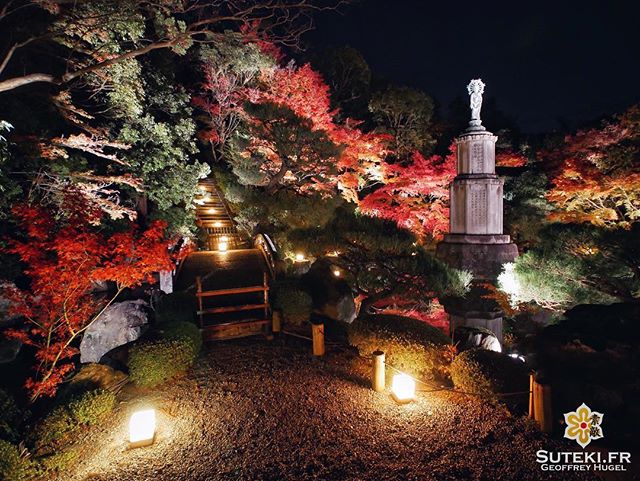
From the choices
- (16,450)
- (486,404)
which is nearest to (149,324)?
(16,450)

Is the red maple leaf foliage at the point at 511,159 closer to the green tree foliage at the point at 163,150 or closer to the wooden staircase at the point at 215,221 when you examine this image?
the wooden staircase at the point at 215,221

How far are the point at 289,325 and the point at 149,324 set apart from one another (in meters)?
3.50

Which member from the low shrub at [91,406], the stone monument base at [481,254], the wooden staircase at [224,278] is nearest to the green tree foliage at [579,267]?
the stone monument base at [481,254]

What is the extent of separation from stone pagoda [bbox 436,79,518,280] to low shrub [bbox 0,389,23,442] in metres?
12.0

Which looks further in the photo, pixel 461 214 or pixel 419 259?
pixel 461 214

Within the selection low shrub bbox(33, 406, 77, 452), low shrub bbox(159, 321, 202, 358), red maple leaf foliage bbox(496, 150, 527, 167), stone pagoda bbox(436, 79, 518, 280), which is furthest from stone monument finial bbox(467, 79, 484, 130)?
low shrub bbox(33, 406, 77, 452)

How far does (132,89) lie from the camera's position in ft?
27.7

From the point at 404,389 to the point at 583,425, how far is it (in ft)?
7.55

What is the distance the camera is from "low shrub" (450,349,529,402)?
503 centimetres

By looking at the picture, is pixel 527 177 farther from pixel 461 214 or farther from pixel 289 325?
pixel 289 325

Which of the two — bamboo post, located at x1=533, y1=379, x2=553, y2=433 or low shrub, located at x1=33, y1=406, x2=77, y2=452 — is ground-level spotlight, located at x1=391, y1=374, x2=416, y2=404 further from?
low shrub, located at x1=33, y1=406, x2=77, y2=452

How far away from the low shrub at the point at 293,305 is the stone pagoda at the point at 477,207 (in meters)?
6.27

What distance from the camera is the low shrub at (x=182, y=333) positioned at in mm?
6262

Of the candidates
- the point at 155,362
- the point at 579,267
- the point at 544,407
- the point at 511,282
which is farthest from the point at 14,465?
the point at 511,282
